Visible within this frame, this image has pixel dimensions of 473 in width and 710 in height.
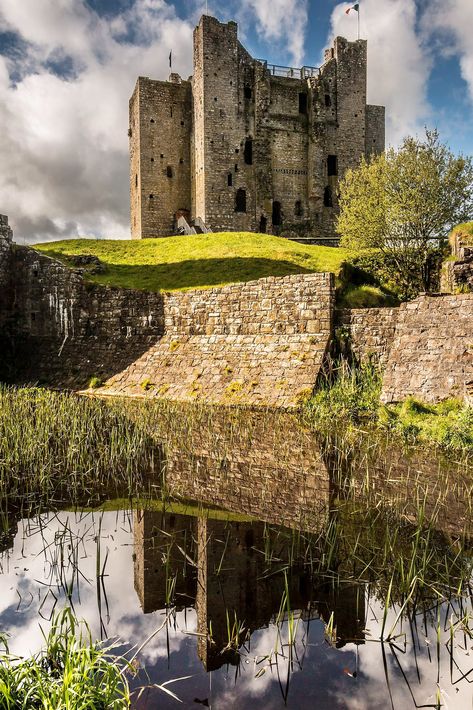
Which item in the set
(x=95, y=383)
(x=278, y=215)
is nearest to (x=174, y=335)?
(x=95, y=383)

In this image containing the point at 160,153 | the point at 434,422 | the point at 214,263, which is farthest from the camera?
the point at 160,153

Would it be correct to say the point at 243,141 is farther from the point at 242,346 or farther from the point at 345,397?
the point at 345,397

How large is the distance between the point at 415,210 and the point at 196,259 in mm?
9195

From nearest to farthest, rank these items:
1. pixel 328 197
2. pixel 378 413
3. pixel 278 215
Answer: pixel 378 413
pixel 278 215
pixel 328 197

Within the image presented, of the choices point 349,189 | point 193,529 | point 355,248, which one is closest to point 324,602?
point 193,529

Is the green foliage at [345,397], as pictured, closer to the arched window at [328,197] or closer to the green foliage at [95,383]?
the green foliage at [95,383]

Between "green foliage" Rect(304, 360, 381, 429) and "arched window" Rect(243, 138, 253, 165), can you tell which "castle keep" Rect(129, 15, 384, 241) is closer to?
"arched window" Rect(243, 138, 253, 165)

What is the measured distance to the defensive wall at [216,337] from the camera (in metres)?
11.8

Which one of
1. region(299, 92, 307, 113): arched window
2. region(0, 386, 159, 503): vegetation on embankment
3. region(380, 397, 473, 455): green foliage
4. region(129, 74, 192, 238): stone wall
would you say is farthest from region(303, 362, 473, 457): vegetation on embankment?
region(299, 92, 307, 113): arched window

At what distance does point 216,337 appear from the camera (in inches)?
621

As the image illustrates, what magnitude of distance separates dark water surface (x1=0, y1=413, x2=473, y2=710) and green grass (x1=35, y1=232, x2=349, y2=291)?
12858 mm

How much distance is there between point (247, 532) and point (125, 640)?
1858 mm

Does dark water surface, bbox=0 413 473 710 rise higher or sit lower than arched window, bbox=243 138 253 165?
lower

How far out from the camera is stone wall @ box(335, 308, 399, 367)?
13.5 meters
